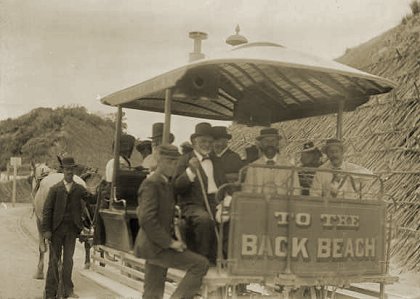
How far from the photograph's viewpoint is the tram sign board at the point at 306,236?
4820 millimetres

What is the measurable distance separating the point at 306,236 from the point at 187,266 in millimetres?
1139

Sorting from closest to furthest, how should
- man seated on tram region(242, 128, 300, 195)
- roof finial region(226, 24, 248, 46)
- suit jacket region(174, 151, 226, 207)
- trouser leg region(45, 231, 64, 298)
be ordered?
1. man seated on tram region(242, 128, 300, 195)
2. suit jacket region(174, 151, 226, 207)
3. trouser leg region(45, 231, 64, 298)
4. roof finial region(226, 24, 248, 46)

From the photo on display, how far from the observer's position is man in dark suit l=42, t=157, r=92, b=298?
24.0 feet

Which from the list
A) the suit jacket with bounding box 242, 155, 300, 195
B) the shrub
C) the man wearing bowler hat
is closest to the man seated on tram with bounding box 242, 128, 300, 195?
the suit jacket with bounding box 242, 155, 300, 195

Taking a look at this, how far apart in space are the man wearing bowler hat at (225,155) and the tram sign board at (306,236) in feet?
3.02

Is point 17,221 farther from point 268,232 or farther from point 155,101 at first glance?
point 268,232

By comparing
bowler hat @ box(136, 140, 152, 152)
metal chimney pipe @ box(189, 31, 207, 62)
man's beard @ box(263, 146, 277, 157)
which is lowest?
man's beard @ box(263, 146, 277, 157)

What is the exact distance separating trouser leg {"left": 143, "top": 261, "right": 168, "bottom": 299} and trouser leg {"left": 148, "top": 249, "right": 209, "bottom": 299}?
0.64ft

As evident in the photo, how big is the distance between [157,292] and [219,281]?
67cm

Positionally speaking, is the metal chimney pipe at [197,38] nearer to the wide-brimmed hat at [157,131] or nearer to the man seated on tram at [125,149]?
the wide-brimmed hat at [157,131]

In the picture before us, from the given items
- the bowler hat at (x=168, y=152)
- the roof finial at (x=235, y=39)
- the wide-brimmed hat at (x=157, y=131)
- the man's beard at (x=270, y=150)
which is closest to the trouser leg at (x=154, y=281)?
the bowler hat at (x=168, y=152)

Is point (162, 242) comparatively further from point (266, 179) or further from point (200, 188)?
point (266, 179)

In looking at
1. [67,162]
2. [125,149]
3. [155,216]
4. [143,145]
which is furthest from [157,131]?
[155,216]

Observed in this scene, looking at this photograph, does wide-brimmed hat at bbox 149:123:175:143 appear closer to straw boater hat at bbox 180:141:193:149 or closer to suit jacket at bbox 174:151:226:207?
straw boater hat at bbox 180:141:193:149
